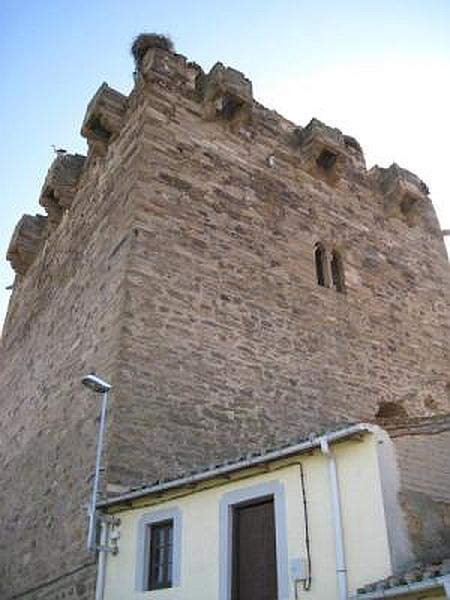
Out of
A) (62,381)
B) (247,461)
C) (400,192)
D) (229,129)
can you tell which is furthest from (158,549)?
(400,192)

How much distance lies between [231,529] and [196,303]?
3.74 m

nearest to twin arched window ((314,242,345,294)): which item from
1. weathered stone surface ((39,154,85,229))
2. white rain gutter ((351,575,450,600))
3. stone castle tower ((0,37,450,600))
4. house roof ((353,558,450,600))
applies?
stone castle tower ((0,37,450,600))

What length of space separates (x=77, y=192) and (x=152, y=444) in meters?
6.83

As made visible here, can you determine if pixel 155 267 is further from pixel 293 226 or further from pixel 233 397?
pixel 293 226

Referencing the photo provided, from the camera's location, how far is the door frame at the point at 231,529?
562 cm

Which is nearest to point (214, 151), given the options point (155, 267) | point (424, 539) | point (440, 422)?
point (155, 267)

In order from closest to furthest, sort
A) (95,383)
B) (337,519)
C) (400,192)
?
(337,519), (95,383), (400,192)

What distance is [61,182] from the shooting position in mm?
13234

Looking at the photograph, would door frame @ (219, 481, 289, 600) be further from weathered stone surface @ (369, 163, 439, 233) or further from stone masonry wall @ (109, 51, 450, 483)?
weathered stone surface @ (369, 163, 439, 233)

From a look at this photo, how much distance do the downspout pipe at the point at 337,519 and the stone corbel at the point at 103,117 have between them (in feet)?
24.9

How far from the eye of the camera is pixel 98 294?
31.3 ft

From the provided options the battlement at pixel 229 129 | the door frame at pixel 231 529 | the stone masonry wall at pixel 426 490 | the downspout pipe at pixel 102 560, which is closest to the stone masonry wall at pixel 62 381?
the downspout pipe at pixel 102 560

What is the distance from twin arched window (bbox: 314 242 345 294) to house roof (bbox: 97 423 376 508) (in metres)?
5.50

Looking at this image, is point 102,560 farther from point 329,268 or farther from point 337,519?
point 329,268
